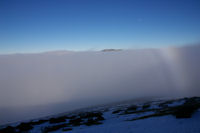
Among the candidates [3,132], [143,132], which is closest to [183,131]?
[143,132]

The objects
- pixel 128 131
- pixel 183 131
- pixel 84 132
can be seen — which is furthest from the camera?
pixel 84 132

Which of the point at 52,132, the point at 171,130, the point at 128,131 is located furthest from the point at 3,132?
the point at 171,130

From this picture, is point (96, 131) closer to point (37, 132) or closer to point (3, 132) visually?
point (37, 132)

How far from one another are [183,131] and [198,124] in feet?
9.54

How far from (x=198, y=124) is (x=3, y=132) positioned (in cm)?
3860

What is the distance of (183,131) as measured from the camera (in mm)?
13930

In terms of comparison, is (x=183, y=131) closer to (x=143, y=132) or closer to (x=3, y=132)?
(x=143, y=132)

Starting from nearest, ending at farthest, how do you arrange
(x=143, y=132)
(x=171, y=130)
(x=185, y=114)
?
(x=171, y=130) → (x=143, y=132) → (x=185, y=114)

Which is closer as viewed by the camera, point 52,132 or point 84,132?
point 84,132

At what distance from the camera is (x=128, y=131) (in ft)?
56.6

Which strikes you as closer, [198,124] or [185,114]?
[198,124]

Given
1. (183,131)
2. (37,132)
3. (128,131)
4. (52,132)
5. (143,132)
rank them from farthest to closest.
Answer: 1. (37,132)
2. (52,132)
3. (128,131)
4. (143,132)
5. (183,131)

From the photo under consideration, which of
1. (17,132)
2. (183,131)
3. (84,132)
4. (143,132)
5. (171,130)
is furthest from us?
(17,132)

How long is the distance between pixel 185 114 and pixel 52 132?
23.1m
